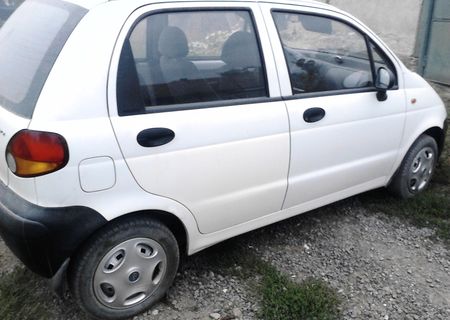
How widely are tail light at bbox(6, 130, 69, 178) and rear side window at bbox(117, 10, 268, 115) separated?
346 millimetres

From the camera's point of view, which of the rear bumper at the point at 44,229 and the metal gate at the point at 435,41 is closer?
the rear bumper at the point at 44,229

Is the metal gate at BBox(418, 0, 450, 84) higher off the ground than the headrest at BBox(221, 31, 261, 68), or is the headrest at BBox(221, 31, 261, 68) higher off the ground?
the headrest at BBox(221, 31, 261, 68)

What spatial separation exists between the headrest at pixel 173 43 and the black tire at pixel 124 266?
90cm

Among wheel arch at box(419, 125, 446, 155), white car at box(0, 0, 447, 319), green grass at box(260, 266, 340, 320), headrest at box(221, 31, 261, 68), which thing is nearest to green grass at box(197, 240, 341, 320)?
green grass at box(260, 266, 340, 320)

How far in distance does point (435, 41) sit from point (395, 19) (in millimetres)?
825

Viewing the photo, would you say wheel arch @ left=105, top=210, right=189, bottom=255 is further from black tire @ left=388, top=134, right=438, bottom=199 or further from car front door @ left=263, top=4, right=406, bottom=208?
black tire @ left=388, top=134, right=438, bottom=199

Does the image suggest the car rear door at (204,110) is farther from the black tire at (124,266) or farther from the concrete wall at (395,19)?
the concrete wall at (395,19)

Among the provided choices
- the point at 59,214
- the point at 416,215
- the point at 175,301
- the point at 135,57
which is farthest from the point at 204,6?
the point at 416,215

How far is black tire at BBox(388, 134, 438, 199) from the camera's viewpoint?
12.5 ft

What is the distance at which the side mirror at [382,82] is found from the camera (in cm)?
325

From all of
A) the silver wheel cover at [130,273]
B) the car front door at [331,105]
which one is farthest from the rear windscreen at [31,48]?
the car front door at [331,105]

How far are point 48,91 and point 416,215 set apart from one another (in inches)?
119

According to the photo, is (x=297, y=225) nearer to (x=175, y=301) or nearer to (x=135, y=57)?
(x=175, y=301)

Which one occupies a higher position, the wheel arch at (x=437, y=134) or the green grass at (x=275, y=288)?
the wheel arch at (x=437, y=134)
